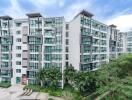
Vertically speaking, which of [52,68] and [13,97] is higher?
[52,68]

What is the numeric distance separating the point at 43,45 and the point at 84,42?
9.59 m

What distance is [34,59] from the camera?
4025 cm

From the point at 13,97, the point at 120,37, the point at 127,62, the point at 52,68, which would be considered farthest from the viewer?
the point at 120,37

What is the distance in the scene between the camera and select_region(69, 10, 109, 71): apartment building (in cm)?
Result: 3866

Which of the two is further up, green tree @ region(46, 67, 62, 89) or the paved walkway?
green tree @ region(46, 67, 62, 89)

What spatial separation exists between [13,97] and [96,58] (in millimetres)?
23656

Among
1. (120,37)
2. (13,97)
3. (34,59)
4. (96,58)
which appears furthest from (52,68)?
(120,37)

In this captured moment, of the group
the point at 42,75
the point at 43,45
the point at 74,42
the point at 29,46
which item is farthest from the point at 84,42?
the point at 29,46

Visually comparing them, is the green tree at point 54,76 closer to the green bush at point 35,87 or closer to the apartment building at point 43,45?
the apartment building at point 43,45

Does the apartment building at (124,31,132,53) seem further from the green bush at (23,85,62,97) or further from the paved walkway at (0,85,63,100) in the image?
the paved walkway at (0,85,63,100)

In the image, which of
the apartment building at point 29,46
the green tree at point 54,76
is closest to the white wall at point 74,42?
the apartment building at point 29,46

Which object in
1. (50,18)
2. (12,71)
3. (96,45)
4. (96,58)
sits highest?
(50,18)

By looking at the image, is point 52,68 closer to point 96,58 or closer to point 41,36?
point 41,36

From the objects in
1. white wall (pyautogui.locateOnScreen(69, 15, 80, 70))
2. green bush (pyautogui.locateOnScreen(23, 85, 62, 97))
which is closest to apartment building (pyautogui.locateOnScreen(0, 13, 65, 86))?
green bush (pyautogui.locateOnScreen(23, 85, 62, 97))
